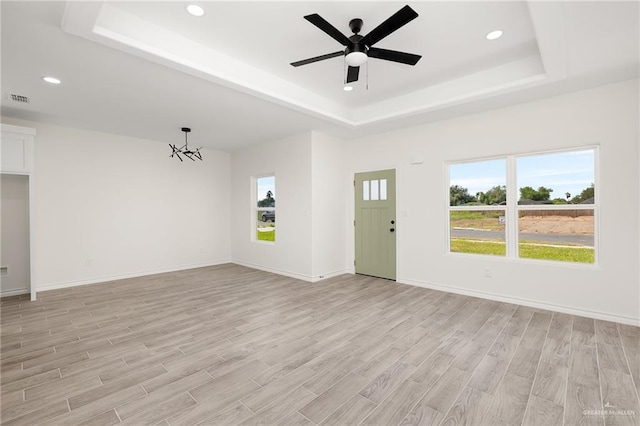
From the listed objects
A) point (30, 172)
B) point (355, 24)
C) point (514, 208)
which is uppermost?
point (355, 24)

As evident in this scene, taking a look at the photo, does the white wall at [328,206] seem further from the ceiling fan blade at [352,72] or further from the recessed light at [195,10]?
the recessed light at [195,10]

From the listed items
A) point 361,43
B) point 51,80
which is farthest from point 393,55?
point 51,80

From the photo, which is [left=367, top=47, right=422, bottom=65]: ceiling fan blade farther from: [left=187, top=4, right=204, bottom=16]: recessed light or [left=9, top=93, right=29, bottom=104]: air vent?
[left=9, top=93, right=29, bottom=104]: air vent

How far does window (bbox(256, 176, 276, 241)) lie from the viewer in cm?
642

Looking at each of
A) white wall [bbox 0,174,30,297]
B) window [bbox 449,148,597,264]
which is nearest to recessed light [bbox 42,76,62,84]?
white wall [bbox 0,174,30,297]

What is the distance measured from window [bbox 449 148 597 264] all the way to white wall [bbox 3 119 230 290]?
17.6 ft

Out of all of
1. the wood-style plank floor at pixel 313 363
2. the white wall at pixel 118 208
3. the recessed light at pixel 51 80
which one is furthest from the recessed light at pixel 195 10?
the white wall at pixel 118 208

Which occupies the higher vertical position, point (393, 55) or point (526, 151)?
point (393, 55)

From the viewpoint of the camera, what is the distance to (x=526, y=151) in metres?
3.92

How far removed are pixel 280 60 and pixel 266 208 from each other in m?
3.70

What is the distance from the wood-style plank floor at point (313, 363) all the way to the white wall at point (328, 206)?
4.94 feet

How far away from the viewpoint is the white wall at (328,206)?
213 inches

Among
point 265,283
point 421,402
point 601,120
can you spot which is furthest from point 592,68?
point 265,283

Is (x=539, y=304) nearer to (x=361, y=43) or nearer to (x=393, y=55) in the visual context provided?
(x=393, y=55)
